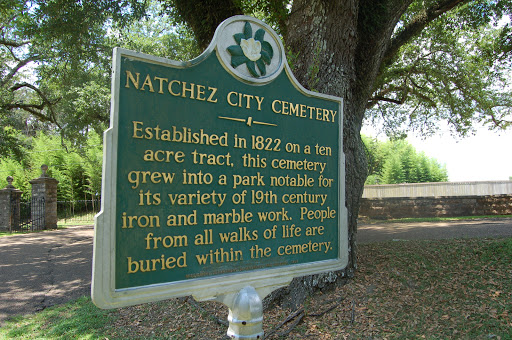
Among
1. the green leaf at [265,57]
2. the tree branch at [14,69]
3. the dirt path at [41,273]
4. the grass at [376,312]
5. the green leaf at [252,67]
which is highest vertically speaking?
the tree branch at [14,69]

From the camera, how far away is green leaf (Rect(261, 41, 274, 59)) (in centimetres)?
264

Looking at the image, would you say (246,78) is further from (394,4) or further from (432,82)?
(432,82)

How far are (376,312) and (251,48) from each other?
145 inches

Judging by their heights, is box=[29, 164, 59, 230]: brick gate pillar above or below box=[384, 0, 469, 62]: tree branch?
below

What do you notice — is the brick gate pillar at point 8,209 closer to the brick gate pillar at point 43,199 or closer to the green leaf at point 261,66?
the brick gate pillar at point 43,199

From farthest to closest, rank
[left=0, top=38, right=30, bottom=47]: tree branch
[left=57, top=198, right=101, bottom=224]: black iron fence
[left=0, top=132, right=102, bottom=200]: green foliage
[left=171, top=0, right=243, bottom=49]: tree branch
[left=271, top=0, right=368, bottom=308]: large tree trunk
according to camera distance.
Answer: [left=0, top=132, right=102, bottom=200]: green foliage → [left=57, top=198, right=101, bottom=224]: black iron fence → [left=0, top=38, right=30, bottom=47]: tree branch → [left=171, top=0, right=243, bottom=49]: tree branch → [left=271, top=0, right=368, bottom=308]: large tree trunk

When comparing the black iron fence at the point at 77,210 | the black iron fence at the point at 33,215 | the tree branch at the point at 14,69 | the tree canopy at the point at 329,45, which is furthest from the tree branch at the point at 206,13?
the black iron fence at the point at 77,210

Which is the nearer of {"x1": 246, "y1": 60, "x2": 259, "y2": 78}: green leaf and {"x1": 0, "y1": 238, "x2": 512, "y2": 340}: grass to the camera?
{"x1": 246, "y1": 60, "x2": 259, "y2": 78}: green leaf

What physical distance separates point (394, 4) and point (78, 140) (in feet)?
63.1

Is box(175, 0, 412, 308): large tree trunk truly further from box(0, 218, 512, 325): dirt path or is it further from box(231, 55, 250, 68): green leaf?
box(0, 218, 512, 325): dirt path

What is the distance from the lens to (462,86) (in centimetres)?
1302

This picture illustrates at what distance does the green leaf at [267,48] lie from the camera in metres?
2.64

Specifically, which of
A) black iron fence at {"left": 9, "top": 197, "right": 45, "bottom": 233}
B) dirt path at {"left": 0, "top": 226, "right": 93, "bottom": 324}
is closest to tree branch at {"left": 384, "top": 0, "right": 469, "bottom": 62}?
dirt path at {"left": 0, "top": 226, "right": 93, "bottom": 324}

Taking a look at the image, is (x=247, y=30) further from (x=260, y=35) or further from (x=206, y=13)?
(x=206, y=13)
